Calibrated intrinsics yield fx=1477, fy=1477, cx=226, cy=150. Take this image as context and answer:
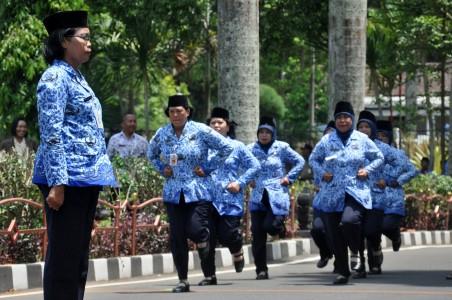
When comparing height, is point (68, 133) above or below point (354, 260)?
above

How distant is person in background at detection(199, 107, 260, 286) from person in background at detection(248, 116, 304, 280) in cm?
66

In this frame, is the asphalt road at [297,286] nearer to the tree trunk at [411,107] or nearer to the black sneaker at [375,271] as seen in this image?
the black sneaker at [375,271]

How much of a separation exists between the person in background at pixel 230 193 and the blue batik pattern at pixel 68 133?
231 inches

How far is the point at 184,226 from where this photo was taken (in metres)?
13.9

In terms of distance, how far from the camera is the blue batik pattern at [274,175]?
16266 millimetres

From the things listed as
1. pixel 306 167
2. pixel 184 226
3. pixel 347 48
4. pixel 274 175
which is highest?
pixel 347 48

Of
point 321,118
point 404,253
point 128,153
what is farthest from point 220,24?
point 321,118

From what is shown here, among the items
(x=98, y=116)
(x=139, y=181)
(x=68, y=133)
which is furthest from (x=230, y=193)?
(x=68, y=133)

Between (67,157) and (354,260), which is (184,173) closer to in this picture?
(354,260)

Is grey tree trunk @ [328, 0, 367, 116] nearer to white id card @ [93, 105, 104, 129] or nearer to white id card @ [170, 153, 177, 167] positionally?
white id card @ [170, 153, 177, 167]

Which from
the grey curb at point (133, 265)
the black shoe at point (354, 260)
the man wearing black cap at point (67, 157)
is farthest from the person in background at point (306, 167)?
the man wearing black cap at point (67, 157)

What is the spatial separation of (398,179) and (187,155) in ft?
14.7

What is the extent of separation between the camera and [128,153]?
2050 cm

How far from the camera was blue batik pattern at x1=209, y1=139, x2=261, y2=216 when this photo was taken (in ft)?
49.5
